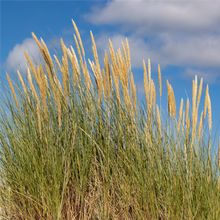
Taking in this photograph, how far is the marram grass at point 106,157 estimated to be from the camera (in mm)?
1998

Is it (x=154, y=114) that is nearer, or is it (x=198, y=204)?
(x=198, y=204)

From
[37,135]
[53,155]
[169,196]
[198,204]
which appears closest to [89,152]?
[53,155]

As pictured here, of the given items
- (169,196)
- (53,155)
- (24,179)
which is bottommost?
(169,196)

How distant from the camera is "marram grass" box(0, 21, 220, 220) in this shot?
2.00 meters

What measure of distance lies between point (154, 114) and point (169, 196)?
0.68 metres

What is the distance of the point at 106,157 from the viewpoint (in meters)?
2.13

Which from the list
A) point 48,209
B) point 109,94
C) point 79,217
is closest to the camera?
point 48,209

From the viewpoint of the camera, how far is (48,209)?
1934 mm

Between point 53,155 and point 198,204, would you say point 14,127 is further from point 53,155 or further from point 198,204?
point 198,204

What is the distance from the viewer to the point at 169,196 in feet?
6.55

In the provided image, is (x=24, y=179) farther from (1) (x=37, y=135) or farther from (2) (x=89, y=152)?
(2) (x=89, y=152)

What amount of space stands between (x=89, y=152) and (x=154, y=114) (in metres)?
0.65

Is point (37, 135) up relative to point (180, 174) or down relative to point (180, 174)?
up

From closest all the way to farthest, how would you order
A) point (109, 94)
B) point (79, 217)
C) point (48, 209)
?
point (48, 209)
point (79, 217)
point (109, 94)
